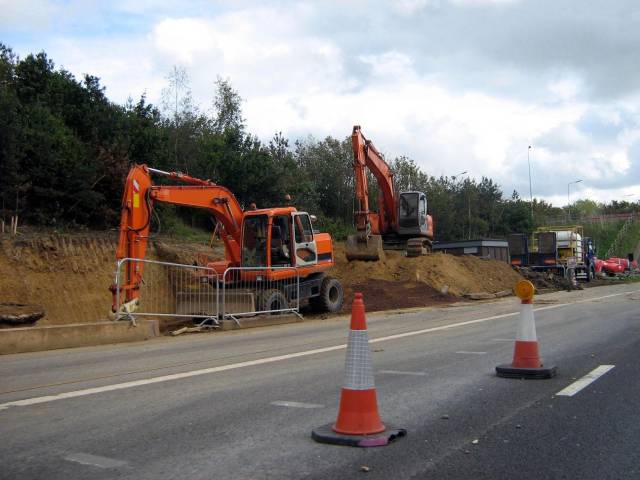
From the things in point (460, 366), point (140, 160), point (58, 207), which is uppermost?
point (140, 160)

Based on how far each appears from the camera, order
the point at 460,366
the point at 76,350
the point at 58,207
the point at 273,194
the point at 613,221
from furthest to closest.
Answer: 1. the point at 613,221
2. the point at 273,194
3. the point at 58,207
4. the point at 76,350
5. the point at 460,366

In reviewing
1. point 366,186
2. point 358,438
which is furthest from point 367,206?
point 358,438

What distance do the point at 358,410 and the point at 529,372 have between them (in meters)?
3.40

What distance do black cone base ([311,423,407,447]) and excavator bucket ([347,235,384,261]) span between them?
2129 cm

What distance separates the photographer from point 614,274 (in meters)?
48.0

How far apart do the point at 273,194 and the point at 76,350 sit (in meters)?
24.9

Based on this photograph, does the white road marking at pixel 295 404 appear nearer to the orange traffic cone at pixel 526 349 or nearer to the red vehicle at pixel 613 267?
the orange traffic cone at pixel 526 349

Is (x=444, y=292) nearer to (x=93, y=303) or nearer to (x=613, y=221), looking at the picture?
(x=93, y=303)

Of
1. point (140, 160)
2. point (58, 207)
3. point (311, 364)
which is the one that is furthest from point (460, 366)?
point (140, 160)

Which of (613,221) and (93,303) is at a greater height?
(613,221)

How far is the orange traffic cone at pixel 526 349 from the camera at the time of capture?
784cm

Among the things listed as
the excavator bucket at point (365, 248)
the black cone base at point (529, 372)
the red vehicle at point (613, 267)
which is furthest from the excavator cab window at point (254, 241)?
the red vehicle at point (613, 267)

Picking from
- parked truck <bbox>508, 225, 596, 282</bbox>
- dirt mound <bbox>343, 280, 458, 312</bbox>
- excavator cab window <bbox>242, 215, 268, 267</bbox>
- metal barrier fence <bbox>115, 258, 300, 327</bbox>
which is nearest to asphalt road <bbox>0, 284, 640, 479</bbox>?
metal barrier fence <bbox>115, 258, 300, 327</bbox>

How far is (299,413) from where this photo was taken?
629 centimetres
